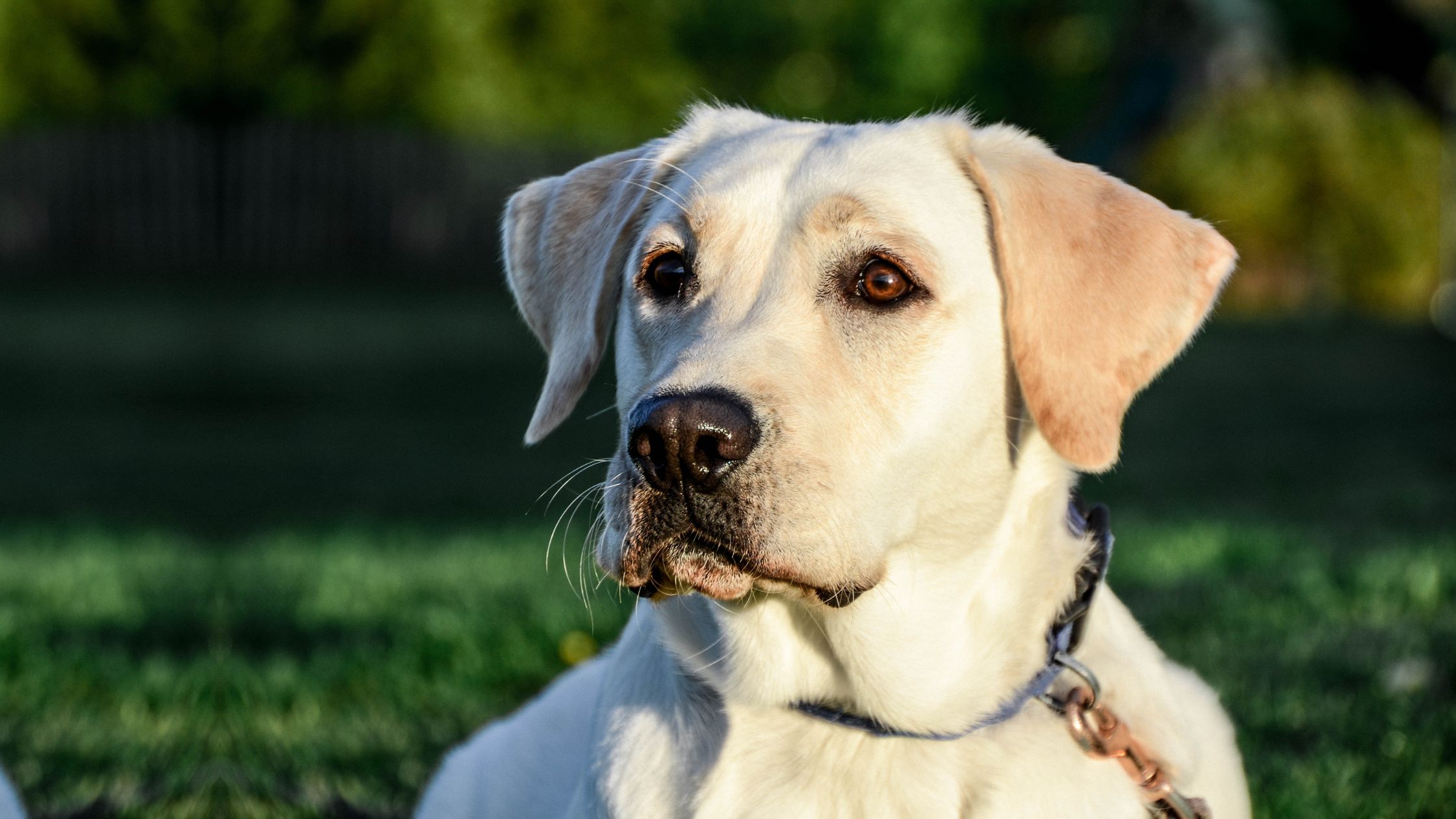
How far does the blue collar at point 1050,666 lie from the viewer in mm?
3152

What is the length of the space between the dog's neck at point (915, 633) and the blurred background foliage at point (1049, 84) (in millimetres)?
12160

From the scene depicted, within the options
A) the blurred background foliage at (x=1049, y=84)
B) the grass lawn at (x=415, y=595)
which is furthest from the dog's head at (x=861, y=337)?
the blurred background foliage at (x=1049, y=84)

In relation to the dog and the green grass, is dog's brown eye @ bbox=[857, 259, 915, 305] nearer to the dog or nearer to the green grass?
the dog

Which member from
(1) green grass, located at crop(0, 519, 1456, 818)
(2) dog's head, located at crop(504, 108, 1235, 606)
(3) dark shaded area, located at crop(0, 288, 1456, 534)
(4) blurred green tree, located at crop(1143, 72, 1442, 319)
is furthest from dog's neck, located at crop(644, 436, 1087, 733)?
(4) blurred green tree, located at crop(1143, 72, 1442, 319)

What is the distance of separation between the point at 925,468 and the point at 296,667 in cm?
368

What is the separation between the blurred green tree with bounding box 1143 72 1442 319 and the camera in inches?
984

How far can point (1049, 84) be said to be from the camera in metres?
33.2

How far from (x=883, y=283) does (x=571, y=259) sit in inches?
40.6

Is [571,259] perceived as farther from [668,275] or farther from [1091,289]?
[1091,289]

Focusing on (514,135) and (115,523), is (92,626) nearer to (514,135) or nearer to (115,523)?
(115,523)

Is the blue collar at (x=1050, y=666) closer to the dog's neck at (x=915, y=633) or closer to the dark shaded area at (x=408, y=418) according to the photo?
the dog's neck at (x=915, y=633)

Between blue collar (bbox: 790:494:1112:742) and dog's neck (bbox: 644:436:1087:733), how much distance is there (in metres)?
0.02

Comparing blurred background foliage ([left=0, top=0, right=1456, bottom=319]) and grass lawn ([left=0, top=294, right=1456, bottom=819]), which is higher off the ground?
grass lawn ([left=0, top=294, right=1456, bottom=819])

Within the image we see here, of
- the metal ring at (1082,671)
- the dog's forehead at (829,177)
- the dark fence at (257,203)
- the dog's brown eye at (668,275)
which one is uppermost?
the dog's forehead at (829,177)
